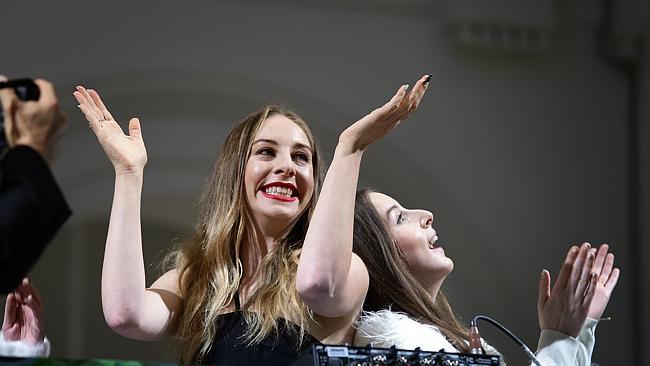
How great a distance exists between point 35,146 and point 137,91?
3.10 meters

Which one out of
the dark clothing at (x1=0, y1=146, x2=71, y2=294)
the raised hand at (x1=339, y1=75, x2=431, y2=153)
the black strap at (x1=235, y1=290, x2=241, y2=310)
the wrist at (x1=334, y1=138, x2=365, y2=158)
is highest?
the raised hand at (x1=339, y1=75, x2=431, y2=153)

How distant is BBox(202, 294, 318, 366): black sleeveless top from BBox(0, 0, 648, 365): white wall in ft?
9.33

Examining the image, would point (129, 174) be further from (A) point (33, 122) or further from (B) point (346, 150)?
(B) point (346, 150)

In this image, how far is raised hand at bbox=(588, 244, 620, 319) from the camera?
3.53 metres

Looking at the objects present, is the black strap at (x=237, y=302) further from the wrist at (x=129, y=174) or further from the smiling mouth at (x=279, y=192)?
the wrist at (x=129, y=174)

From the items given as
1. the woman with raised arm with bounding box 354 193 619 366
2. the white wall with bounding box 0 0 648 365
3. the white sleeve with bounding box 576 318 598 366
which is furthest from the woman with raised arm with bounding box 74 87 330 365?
the white wall with bounding box 0 0 648 365

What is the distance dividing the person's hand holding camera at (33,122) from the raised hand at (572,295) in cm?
134

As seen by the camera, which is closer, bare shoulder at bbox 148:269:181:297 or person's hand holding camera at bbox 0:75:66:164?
person's hand holding camera at bbox 0:75:66:164

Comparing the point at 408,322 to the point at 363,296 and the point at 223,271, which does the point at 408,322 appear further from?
the point at 223,271

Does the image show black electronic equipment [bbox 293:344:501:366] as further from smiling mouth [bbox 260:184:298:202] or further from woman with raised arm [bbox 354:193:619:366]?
smiling mouth [bbox 260:184:298:202]

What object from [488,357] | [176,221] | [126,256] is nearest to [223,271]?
[126,256]

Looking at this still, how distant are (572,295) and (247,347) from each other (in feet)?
3.10

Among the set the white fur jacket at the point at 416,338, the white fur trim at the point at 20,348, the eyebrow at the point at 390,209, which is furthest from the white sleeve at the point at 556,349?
the white fur trim at the point at 20,348

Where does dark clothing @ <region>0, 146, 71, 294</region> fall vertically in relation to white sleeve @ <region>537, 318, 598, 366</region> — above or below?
above
